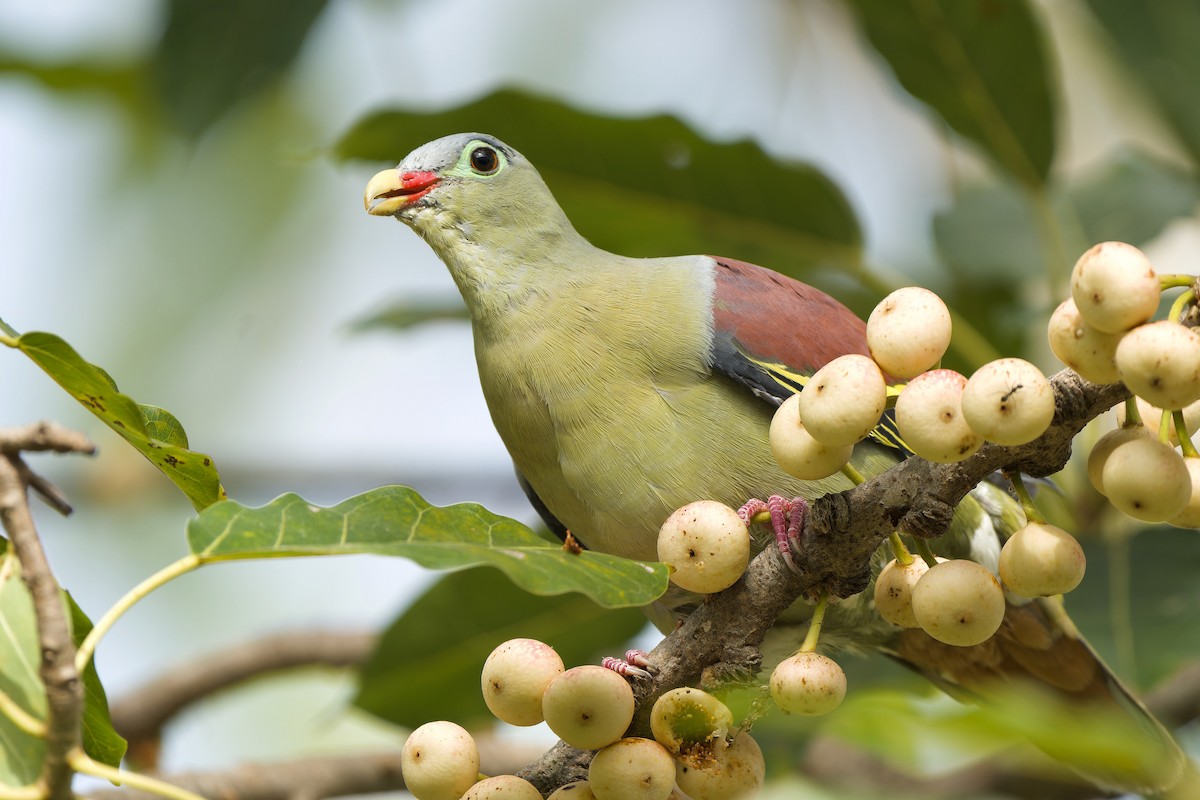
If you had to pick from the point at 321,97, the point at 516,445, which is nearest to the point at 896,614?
the point at 516,445

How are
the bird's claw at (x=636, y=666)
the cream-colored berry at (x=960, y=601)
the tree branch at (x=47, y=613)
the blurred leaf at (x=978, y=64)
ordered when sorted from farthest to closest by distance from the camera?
the blurred leaf at (x=978, y=64)
the bird's claw at (x=636, y=666)
the cream-colored berry at (x=960, y=601)
the tree branch at (x=47, y=613)

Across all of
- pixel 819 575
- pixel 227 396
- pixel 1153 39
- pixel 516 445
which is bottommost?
pixel 227 396

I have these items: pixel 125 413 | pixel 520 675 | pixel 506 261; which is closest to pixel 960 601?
pixel 520 675

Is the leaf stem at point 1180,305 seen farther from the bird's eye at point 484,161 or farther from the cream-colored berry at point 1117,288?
the bird's eye at point 484,161

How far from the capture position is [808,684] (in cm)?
167

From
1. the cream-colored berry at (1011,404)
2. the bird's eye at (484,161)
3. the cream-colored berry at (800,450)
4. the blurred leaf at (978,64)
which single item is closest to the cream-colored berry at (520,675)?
the cream-colored berry at (800,450)

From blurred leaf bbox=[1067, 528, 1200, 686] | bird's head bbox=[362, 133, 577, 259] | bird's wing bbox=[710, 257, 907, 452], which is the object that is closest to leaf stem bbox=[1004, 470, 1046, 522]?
bird's wing bbox=[710, 257, 907, 452]

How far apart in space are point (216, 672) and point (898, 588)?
2596 mm

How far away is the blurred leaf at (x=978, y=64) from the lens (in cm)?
357

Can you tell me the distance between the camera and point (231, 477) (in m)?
4.76

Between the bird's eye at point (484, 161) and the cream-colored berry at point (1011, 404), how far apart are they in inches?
70.9

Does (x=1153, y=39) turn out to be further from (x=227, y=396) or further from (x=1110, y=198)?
(x=227, y=396)

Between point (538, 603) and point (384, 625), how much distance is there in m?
0.45

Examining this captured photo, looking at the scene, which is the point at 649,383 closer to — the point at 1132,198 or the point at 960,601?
the point at 960,601
